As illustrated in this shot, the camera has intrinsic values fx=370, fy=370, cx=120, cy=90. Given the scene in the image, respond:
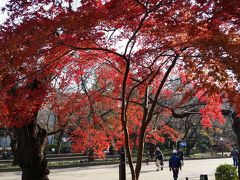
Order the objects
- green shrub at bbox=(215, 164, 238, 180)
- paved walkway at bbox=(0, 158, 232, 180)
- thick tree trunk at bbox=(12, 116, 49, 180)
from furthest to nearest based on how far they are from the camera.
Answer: paved walkway at bbox=(0, 158, 232, 180) < green shrub at bbox=(215, 164, 238, 180) < thick tree trunk at bbox=(12, 116, 49, 180)

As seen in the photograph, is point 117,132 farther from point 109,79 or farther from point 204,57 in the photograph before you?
point 204,57

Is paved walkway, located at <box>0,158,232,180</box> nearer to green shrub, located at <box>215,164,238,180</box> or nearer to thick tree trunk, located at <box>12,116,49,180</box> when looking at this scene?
green shrub, located at <box>215,164,238,180</box>

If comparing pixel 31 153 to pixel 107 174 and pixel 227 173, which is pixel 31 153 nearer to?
pixel 227 173

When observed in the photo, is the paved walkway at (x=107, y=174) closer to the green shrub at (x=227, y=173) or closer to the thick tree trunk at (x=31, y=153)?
the green shrub at (x=227, y=173)

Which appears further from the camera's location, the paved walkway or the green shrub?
the paved walkway

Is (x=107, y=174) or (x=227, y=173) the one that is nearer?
(x=227, y=173)

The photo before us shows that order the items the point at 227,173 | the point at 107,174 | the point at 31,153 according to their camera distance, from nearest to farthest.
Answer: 1. the point at 31,153
2. the point at 227,173
3. the point at 107,174

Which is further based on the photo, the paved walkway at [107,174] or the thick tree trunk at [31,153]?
the paved walkway at [107,174]

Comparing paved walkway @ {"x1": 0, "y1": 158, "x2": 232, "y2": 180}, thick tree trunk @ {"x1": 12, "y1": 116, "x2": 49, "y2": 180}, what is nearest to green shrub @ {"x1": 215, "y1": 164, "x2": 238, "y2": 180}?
paved walkway @ {"x1": 0, "y1": 158, "x2": 232, "y2": 180}

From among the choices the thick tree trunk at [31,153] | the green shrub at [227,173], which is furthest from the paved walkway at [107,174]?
the thick tree trunk at [31,153]

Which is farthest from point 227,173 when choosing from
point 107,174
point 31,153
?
point 107,174

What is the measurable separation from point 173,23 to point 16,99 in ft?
18.7

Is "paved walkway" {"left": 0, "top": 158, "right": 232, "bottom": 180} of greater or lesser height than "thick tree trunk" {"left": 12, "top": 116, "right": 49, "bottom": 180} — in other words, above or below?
below

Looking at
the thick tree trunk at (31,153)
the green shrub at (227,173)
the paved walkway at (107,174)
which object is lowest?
the paved walkway at (107,174)
